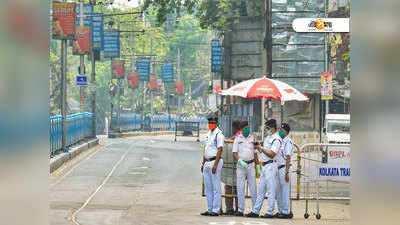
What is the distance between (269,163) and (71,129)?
21.0m

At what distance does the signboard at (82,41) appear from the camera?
4497 centimetres

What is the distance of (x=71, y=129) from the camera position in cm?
3478

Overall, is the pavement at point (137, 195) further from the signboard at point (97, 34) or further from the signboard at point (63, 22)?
the signboard at point (97, 34)

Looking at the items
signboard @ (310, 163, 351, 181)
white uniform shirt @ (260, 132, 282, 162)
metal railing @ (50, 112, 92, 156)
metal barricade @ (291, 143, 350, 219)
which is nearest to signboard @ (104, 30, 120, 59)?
metal railing @ (50, 112, 92, 156)

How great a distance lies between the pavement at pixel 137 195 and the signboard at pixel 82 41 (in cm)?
1304

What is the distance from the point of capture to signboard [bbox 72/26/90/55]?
4497cm

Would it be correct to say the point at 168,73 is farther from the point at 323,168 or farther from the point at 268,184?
the point at 268,184

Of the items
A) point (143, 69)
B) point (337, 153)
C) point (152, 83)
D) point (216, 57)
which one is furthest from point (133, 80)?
point (337, 153)

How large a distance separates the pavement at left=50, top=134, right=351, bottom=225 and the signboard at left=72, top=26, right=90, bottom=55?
42.8 feet

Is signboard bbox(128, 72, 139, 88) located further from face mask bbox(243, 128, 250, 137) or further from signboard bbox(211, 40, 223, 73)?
face mask bbox(243, 128, 250, 137)

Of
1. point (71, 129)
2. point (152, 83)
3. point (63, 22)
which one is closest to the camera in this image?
point (63, 22)
